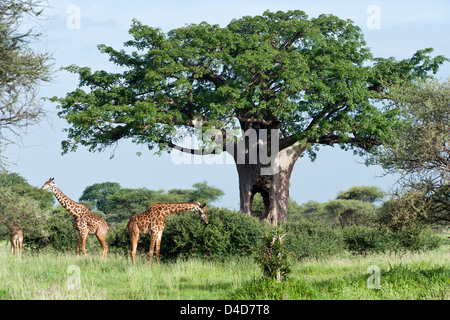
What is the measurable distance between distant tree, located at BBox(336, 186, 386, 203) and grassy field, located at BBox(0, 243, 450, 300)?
34.4 metres

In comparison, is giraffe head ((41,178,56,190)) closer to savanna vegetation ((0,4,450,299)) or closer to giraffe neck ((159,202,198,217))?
savanna vegetation ((0,4,450,299))

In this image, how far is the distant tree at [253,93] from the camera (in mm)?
23016

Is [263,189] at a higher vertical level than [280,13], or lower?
lower

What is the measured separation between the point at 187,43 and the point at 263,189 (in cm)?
897

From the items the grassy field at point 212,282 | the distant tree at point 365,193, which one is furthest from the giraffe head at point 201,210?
the distant tree at point 365,193

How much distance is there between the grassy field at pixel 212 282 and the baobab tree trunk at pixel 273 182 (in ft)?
32.0

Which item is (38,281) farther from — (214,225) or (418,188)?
(418,188)

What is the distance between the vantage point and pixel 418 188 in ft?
38.9

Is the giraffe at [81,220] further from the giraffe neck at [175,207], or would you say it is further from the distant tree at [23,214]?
the giraffe neck at [175,207]

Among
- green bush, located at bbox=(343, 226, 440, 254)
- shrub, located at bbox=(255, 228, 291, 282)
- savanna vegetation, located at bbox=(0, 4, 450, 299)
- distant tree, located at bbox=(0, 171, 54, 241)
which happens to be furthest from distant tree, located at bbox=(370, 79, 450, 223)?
distant tree, located at bbox=(0, 171, 54, 241)

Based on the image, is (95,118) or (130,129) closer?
(95,118)

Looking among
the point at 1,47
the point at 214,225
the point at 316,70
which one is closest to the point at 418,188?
the point at 214,225

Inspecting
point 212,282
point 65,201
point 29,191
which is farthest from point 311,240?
point 29,191

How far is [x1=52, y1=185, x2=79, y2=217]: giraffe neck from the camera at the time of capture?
18.1m
